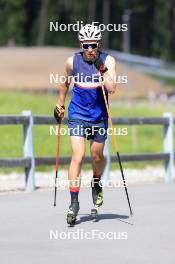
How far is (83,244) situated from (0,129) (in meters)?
23.9

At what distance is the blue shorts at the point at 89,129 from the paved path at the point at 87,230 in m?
0.92

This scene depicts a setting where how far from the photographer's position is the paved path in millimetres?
7895

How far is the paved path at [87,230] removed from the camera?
789 centimetres

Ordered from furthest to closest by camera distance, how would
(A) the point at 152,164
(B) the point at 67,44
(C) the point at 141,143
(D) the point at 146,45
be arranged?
(D) the point at 146,45, (B) the point at 67,44, (C) the point at 141,143, (A) the point at 152,164

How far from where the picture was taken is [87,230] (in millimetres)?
9398

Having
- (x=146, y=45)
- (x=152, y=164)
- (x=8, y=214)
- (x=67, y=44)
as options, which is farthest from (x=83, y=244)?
(x=146, y=45)

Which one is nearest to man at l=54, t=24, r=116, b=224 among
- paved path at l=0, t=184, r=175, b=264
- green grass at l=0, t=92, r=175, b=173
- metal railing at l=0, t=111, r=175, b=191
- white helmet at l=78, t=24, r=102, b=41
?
white helmet at l=78, t=24, r=102, b=41

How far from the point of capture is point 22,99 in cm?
4853

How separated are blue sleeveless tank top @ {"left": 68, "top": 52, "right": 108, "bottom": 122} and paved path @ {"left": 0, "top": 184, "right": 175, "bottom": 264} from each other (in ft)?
3.78

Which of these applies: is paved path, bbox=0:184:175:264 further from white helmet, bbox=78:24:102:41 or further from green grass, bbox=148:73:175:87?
green grass, bbox=148:73:175:87

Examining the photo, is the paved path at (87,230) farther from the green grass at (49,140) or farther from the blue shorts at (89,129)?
the green grass at (49,140)

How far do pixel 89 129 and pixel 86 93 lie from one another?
0.41 m

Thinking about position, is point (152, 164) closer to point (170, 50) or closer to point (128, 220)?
point (128, 220)

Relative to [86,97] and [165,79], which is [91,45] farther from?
[165,79]
